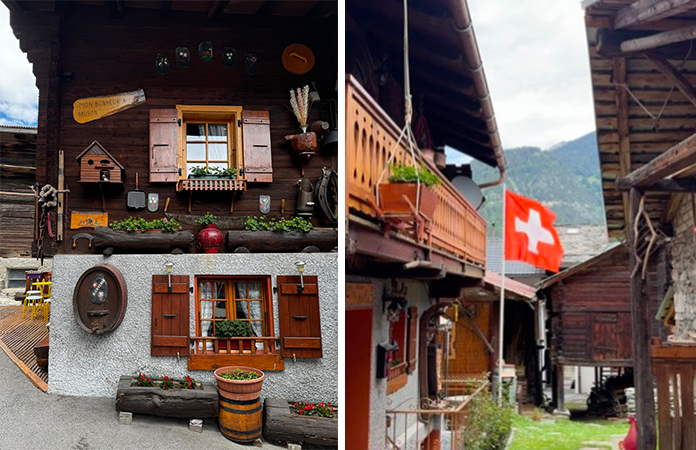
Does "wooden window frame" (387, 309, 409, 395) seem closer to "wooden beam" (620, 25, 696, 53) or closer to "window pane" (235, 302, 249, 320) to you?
"window pane" (235, 302, 249, 320)

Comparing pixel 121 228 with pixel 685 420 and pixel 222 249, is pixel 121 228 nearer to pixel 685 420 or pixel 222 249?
pixel 222 249

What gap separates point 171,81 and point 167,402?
8.84 feet

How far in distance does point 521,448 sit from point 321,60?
5.24m

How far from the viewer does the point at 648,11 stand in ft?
12.1

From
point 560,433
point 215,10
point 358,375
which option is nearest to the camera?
point 358,375

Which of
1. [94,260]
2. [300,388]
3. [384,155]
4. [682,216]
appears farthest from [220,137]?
[682,216]

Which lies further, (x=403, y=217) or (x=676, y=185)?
(x=676, y=185)

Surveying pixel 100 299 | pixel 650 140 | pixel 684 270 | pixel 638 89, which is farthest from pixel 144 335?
pixel 684 270

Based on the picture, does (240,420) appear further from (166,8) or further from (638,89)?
(638,89)

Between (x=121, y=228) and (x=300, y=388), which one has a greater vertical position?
(x=121, y=228)

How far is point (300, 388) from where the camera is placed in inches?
209

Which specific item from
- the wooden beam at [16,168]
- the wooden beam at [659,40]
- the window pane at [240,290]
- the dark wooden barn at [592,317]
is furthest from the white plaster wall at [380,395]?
the dark wooden barn at [592,317]

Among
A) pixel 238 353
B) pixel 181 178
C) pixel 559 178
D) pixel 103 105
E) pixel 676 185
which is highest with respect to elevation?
pixel 559 178

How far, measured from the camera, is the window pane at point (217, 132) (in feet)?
18.1
